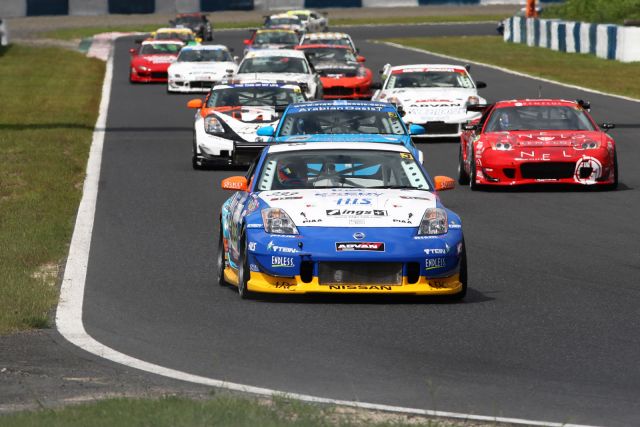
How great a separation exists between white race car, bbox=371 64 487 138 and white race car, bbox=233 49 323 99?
365cm

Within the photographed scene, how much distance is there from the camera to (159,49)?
46969 mm

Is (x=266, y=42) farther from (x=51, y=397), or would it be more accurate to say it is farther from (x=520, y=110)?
(x=51, y=397)

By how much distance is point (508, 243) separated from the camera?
50.6 feet

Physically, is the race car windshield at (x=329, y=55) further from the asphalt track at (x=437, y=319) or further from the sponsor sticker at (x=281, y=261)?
the sponsor sticker at (x=281, y=261)

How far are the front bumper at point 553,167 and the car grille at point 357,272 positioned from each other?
8.62 m

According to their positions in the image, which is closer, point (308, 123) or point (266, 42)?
point (308, 123)

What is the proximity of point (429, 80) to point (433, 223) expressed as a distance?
57.3ft

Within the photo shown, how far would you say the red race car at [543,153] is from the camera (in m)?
20.2

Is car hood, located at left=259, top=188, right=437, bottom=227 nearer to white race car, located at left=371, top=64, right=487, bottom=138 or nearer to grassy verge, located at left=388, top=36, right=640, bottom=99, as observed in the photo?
white race car, located at left=371, top=64, right=487, bottom=138

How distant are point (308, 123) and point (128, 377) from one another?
10.6 m

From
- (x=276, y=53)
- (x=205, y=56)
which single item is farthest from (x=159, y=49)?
(x=276, y=53)

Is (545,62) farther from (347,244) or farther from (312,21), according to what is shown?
(347,244)

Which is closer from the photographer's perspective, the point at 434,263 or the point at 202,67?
the point at 434,263

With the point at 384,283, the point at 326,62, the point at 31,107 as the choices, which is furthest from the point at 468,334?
the point at 326,62
